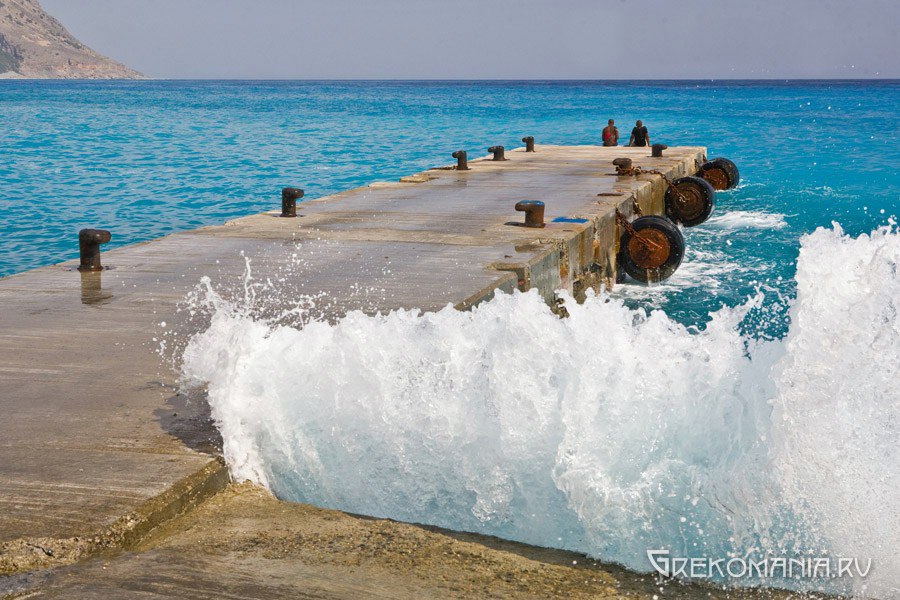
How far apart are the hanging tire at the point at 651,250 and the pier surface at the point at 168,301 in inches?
13.2

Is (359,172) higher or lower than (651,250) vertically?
higher

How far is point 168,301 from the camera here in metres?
8.86

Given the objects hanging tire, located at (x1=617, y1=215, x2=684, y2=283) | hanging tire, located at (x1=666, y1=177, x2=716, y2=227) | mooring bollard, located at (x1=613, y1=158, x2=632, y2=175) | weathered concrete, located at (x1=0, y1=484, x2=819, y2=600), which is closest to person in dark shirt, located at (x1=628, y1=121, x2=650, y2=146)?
hanging tire, located at (x1=666, y1=177, x2=716, y2=227)

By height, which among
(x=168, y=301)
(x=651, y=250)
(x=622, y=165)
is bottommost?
(x=651, y=250)

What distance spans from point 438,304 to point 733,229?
16.0m

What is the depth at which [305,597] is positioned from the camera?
13.9ft

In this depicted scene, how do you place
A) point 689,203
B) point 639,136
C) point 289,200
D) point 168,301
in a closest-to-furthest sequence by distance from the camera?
point 168,301 → point 289,200 → point 689,203 → point 639,136

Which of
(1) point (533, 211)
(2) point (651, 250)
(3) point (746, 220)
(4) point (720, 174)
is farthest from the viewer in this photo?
(4) point (720, 174)

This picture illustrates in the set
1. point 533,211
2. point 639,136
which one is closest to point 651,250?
point 533,211

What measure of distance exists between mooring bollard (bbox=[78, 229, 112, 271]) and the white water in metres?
4.47

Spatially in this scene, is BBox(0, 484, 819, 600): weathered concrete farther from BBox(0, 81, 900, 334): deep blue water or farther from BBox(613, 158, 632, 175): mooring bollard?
BBox(613, 158, 632, 175): mooring bollard

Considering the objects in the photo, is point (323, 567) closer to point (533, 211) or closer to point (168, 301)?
point (168, 301)

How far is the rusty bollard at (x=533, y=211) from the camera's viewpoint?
12.9 metres

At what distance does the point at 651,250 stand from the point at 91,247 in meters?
8.44
